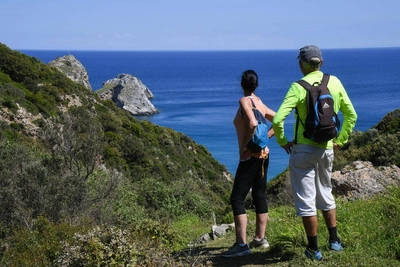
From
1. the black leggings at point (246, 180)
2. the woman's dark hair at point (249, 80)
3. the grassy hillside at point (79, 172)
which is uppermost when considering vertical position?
the woman's dark hair at point (249, 80)

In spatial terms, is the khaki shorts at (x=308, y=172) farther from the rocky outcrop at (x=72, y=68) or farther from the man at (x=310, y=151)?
the rocky outcrop at (x=72, y=68)

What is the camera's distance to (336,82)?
13.8 ft

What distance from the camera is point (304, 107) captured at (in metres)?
4.09

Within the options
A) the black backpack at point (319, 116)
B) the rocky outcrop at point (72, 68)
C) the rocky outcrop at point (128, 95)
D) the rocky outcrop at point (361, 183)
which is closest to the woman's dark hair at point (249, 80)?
the black backpack at point (319, 116)

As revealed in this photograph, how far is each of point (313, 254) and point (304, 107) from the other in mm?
1273

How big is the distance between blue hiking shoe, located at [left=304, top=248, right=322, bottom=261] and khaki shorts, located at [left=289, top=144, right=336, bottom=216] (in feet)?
1.18

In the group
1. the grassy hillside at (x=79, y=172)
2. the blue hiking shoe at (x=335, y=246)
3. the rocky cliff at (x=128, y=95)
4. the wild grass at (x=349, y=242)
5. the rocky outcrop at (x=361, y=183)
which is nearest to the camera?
the wild grass at (x=349, y=242)

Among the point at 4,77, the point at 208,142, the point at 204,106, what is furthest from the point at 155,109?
the point at 4,77

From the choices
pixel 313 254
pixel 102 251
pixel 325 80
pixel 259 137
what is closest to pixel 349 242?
pixel 313 254

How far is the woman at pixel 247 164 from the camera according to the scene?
181 inches

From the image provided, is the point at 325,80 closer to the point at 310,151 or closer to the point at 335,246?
the point at 310,151

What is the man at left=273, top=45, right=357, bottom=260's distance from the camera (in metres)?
4.08

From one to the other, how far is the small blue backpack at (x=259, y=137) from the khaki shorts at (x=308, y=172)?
476 millimetres

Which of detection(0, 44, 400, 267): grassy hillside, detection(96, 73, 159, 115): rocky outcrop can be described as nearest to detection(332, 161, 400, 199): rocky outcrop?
detection(0, 44, 400, 267): grassy hillside
